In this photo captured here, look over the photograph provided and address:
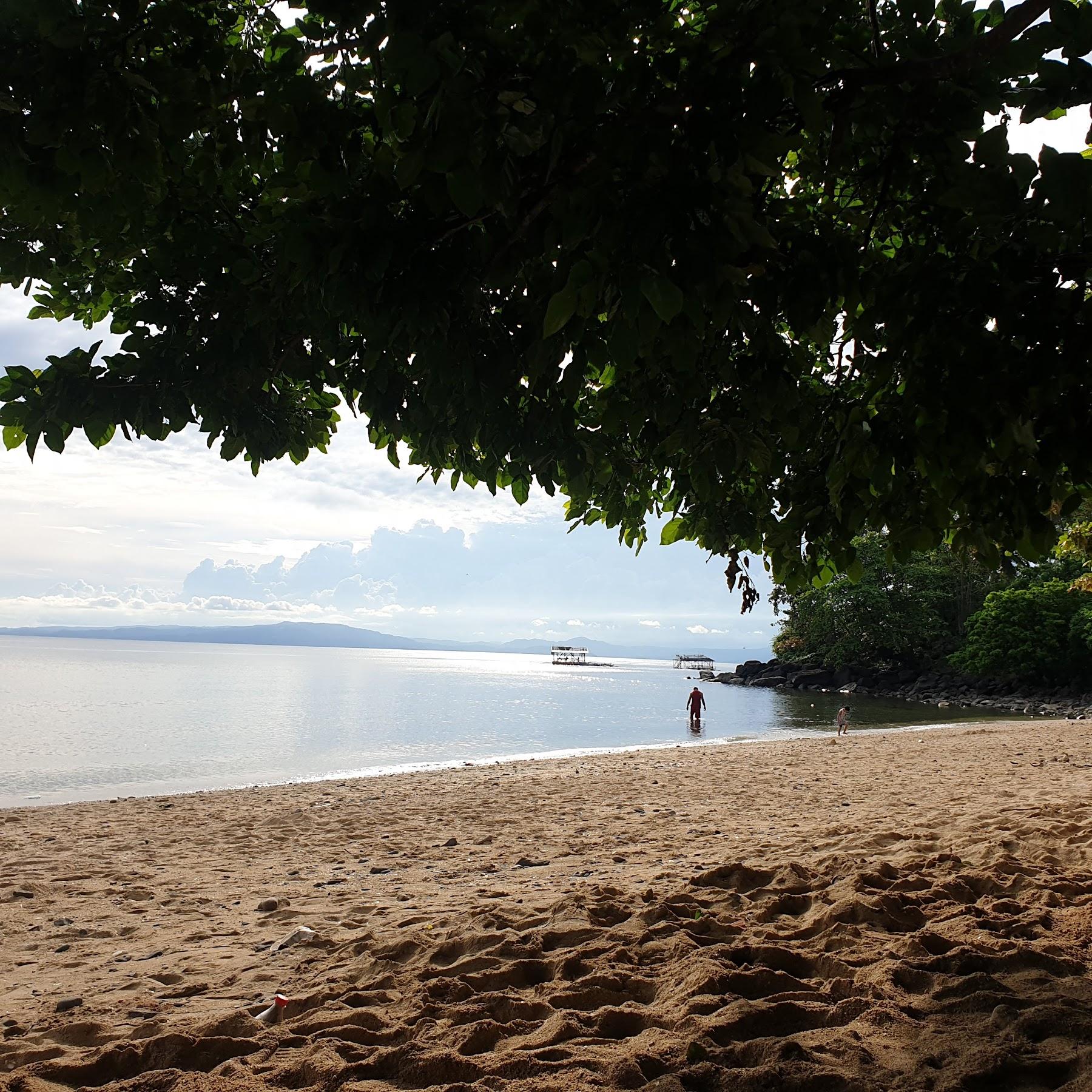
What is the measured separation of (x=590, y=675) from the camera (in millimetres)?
117688

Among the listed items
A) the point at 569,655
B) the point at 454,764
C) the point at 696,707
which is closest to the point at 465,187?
the point at 454,764

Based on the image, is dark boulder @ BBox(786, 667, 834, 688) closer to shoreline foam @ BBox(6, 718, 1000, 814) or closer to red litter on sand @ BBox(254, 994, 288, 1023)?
shoreline foam @ BBox(6, 718, 1000, 814)

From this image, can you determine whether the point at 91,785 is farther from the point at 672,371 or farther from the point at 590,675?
the point at 590,675

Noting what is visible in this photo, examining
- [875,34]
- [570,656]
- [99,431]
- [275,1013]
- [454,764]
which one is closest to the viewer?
[875,34]

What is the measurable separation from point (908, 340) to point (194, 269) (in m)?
3.24

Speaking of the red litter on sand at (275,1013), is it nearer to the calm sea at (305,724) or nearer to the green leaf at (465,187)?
the green leaf at (465,187)

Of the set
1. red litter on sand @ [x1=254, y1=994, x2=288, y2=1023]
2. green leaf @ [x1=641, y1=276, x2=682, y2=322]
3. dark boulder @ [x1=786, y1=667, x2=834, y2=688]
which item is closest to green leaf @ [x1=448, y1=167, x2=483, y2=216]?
green leaf @ [x1=641, y1=276, x2=682, y2=322]

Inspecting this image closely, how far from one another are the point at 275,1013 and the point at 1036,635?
55.5m

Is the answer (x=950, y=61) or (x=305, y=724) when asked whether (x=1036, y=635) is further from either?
(x=950, y=61)

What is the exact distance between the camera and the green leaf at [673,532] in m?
4.90

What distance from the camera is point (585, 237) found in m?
2.49

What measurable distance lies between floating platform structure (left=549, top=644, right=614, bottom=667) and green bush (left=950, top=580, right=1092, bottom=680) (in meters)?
95.5

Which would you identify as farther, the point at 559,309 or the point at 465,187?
the point at 465,187

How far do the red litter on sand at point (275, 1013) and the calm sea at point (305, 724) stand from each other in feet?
47.9
